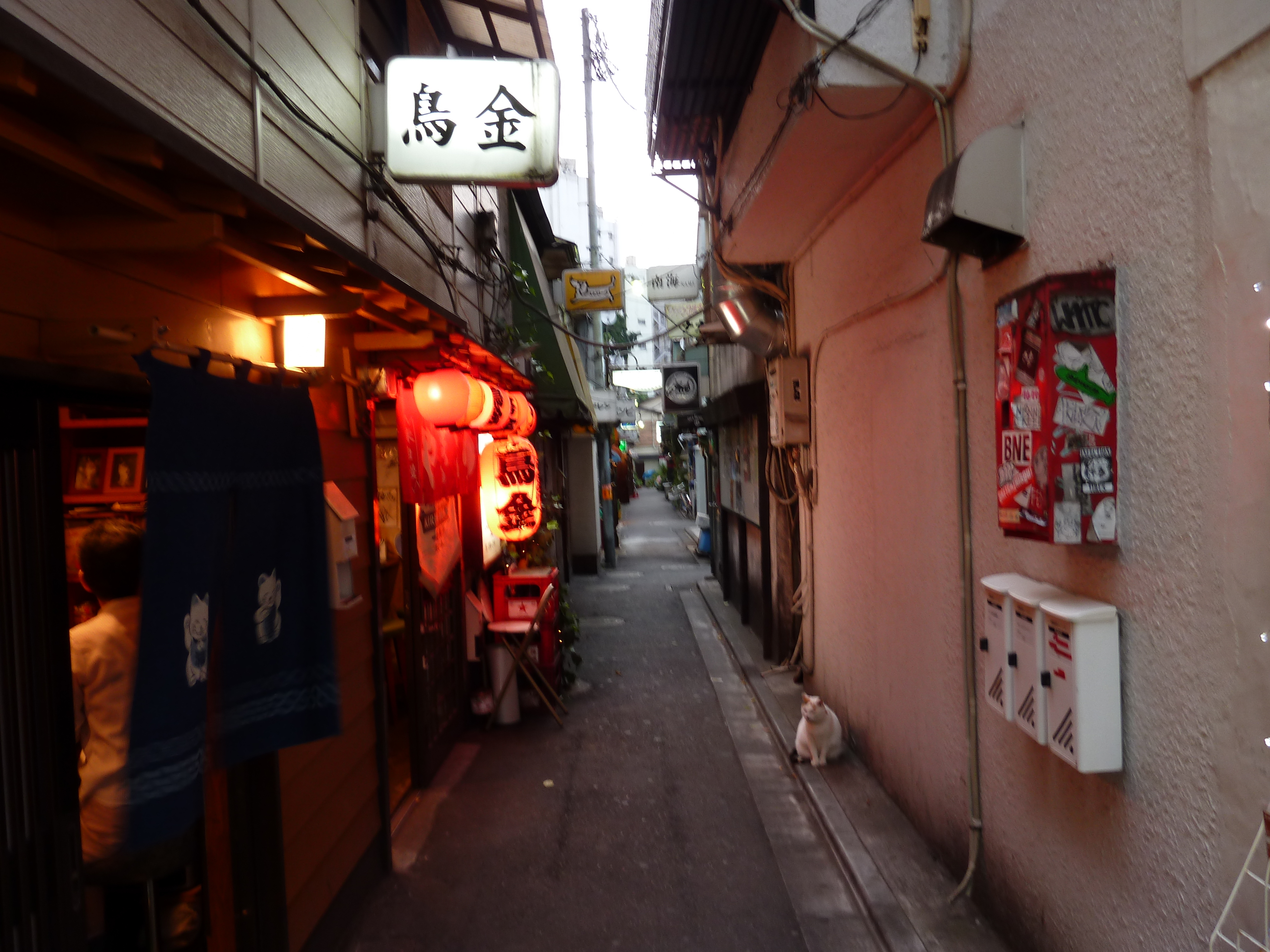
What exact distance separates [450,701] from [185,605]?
6.02 m

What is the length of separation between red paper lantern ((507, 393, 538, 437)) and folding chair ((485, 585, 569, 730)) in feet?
6.36

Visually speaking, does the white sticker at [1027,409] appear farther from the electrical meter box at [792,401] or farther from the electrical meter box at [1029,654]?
the electrical meter box at [792,401]

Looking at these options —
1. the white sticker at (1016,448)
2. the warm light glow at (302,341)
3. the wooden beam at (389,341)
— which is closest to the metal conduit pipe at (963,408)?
the white sticker at (1016,448)

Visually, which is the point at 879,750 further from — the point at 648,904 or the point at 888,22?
the point at 888,22

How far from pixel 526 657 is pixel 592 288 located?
885cm

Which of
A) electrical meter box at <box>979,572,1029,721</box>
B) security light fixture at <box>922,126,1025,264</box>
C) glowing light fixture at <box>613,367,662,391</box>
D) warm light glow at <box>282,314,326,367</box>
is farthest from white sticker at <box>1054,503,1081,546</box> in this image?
glowing light fixture at <box>613,367,662,391</box>

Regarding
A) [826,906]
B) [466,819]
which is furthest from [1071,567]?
[466,819]

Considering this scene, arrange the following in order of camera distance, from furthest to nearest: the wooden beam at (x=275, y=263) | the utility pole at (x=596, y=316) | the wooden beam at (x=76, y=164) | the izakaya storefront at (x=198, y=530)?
the utility pole at (x=596, y=316), the wooden beam at (x=275, y=263), the izakaya storefront at (x=198, y=530), the wooden beam at (x=76, y=164)

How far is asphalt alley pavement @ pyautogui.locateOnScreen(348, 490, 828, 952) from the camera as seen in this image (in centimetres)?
498

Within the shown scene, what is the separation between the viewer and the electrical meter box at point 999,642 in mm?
3793

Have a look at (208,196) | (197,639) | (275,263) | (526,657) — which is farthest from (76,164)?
(526,657)

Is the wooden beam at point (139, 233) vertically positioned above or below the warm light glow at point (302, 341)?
above

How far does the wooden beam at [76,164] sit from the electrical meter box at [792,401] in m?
6.87

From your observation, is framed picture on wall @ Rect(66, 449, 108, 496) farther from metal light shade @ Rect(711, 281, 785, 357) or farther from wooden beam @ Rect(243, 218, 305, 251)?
metal light shade @ Rect(711, 281, 785, 357)
